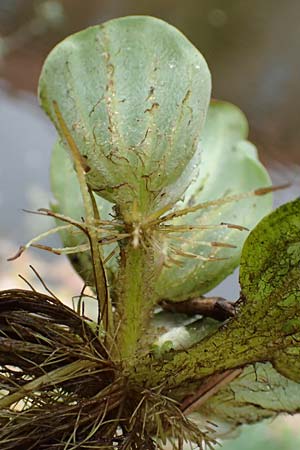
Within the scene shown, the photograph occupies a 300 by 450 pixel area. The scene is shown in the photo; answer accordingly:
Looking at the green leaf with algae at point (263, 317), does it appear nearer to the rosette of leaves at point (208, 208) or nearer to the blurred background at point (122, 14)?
the rosette of leaves at point (208, 208)

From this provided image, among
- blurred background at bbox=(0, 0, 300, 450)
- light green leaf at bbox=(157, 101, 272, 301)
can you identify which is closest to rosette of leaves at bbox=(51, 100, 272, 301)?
light green leaf at bbox=(157, 101, 272, 301)

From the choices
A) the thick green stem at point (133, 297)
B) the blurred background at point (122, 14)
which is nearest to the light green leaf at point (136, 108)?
the thick green stem at point (133, 297)

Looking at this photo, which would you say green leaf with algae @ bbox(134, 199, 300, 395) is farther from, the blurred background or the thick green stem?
the blurred background

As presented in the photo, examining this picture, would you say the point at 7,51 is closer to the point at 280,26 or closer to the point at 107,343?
the point at 280,26

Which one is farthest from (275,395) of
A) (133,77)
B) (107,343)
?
(133,77)

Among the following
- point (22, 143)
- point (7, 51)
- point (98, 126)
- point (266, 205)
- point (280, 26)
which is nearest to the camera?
point (98, 126)

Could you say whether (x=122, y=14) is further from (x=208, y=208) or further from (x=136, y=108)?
(x=136, y=108)
